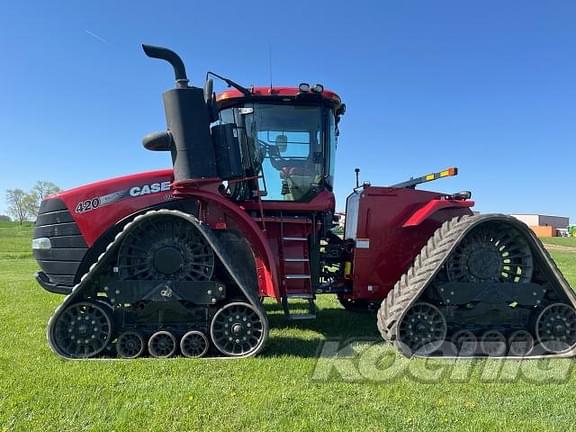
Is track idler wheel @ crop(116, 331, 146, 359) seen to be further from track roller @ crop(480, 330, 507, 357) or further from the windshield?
track roller @ crop(480, 330, 507, 357)

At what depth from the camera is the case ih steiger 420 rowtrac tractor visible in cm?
552

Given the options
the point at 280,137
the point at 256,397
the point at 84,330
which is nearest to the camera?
the point at 256,397

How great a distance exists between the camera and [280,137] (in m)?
6.48

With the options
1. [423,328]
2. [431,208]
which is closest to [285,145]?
[431,208]

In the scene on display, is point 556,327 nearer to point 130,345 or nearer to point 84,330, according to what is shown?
point 130,345

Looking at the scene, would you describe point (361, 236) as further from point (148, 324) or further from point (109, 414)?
point (109, 414)

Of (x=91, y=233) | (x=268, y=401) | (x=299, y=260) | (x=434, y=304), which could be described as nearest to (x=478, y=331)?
(x=434, y=304)

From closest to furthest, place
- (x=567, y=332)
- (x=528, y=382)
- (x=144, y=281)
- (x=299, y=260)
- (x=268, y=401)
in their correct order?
(x=268, y=401)
(x=528, y=382)
(x=144, y=281)
(x=567, y=332)
(x=299, y=260)

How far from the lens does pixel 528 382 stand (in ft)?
16.0

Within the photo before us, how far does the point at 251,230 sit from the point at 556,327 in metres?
3.85

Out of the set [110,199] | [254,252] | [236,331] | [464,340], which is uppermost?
[110,199]

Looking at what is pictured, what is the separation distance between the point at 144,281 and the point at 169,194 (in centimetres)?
110

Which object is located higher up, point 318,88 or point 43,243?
point 318,88

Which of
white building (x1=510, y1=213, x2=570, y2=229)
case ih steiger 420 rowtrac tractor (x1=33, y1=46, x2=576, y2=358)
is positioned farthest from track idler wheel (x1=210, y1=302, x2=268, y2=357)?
white building (x1=510, y1=213, x2=570, y2=229)
